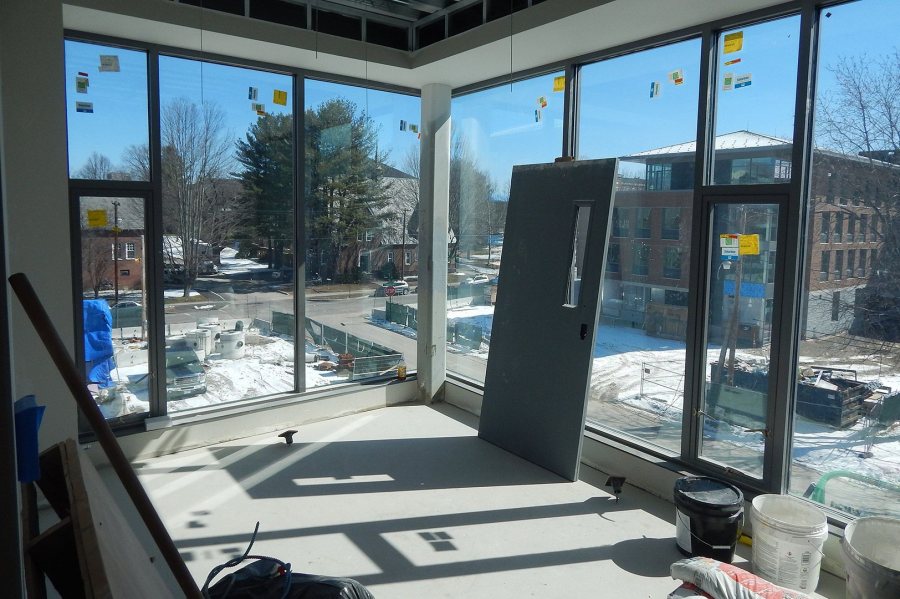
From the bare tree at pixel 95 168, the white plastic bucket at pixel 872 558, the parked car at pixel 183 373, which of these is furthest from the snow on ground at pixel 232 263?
the white plastic bucket at pixel 872 558

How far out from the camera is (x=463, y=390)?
607cm

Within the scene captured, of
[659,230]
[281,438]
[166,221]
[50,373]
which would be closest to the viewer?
[50,373]

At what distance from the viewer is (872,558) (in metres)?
3.01

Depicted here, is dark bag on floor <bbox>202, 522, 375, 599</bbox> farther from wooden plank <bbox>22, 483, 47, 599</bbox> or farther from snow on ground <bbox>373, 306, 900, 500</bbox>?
snow on ground <bbox>373, 306, 900, 500</bbox>

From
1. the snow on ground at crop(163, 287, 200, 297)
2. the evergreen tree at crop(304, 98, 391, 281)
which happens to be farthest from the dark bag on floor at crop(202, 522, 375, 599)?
the evergreen tree at crop(304, 98, 391, 281)

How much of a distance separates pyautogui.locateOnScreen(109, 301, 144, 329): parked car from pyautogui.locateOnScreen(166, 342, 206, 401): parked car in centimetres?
32

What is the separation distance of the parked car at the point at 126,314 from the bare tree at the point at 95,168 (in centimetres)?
91

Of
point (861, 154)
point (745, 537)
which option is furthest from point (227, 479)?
point (861, 154)

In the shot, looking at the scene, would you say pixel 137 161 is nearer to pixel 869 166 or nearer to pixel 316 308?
pixel 316 308

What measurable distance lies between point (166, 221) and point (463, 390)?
2954 mm

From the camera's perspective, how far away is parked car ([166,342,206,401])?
4.95 metres

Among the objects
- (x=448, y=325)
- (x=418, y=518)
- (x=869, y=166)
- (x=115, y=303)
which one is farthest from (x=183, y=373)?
(x=869, y=166)

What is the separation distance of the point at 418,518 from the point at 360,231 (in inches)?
115

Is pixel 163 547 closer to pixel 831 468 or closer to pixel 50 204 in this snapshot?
pixel 50 204
